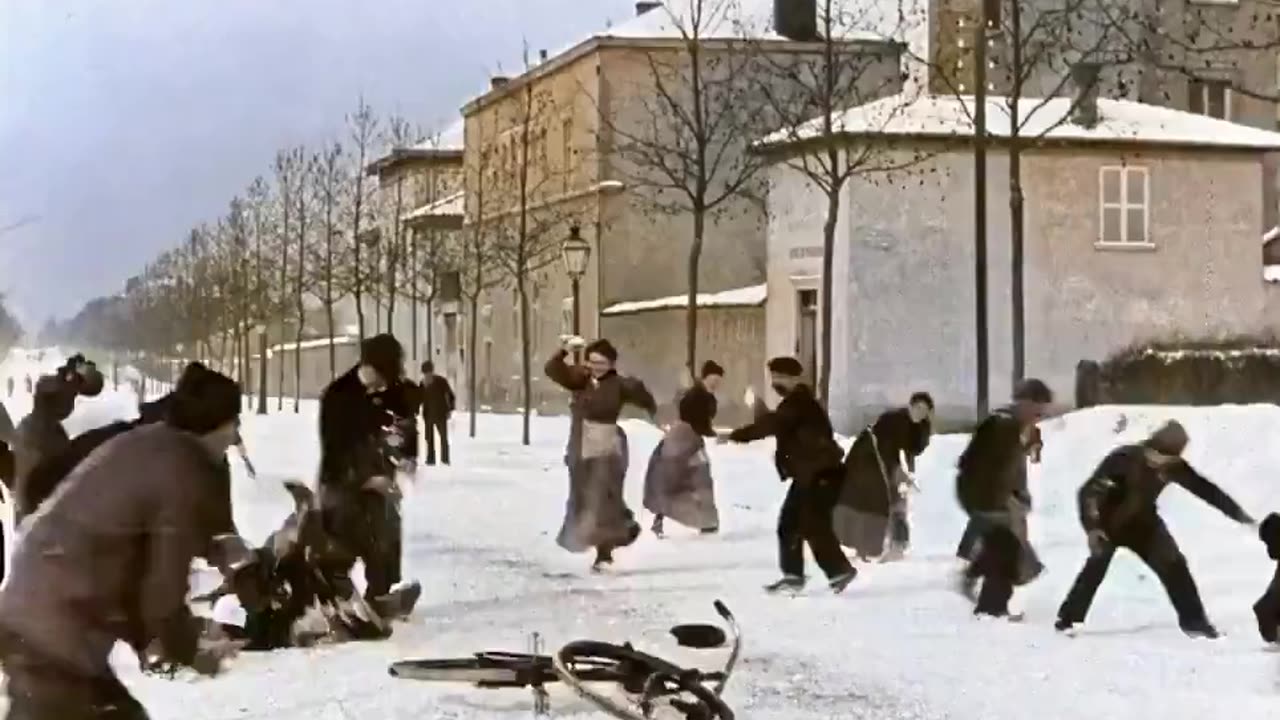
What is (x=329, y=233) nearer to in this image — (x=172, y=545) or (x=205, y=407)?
(x=205, y=407)

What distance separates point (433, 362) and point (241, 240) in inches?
24.0

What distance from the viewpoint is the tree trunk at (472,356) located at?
14.5 ft

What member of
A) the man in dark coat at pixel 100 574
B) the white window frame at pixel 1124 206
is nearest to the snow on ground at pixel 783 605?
the man in dark coat at pixel 100 574

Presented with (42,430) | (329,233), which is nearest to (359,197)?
(329,233)

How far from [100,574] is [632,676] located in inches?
64.8

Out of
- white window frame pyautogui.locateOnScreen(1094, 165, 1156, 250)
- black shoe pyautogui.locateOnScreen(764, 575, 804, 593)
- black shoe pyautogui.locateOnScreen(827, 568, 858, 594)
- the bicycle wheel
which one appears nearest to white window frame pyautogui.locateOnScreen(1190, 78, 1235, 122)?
white window frame pyautogui.locateOnScreen(1094, 165, 1156, 250)

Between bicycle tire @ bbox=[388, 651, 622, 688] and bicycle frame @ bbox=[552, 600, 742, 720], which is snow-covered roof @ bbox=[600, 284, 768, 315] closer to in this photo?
bicycle frame @ bbox=[552, 600, 742, 720]

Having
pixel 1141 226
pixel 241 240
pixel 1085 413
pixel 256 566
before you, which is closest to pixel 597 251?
pixel 241 240

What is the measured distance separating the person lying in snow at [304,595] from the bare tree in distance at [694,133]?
1.06m

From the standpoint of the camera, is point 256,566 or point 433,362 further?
point 433,362

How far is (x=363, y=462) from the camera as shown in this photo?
485cm

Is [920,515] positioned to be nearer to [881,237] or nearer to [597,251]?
[881,237]

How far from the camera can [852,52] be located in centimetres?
490

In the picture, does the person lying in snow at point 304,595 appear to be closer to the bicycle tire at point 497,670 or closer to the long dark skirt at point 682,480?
the bicycle tire at point 497,670
